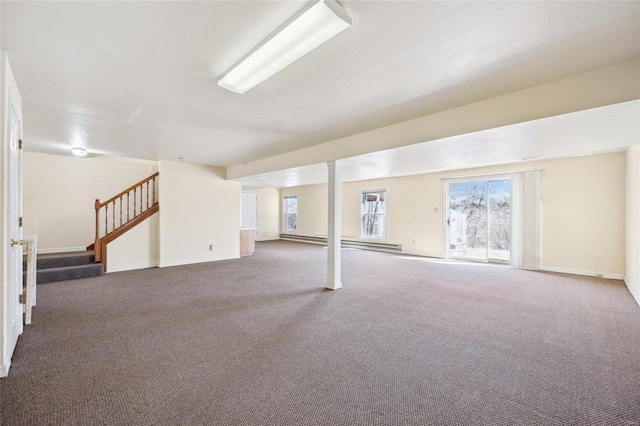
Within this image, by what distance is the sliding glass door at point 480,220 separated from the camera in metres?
6.36

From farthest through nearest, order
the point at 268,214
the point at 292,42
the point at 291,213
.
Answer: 1. the point at 291,213
2. the point at 268,214
3. the point at 292,42

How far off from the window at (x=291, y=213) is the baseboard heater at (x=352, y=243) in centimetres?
37

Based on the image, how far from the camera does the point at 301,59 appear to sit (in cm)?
203

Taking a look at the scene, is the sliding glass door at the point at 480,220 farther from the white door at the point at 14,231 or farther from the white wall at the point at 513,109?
the white door at the point at 14,231

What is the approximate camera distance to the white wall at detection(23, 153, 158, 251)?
5.75 m

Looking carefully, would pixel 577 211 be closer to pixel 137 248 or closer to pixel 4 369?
pixel 4 369

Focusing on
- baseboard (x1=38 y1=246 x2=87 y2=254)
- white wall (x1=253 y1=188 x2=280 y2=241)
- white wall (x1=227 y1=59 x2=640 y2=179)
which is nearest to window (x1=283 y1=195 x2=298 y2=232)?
white wall (x1=253 y1=188 x2=280 y2=241)

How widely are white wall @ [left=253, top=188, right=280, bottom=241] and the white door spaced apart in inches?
325

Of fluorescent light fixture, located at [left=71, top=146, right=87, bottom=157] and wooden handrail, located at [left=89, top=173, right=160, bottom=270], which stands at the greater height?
fluorescent light fixture, located at [left=71, top=146, right=87, bottom=157]

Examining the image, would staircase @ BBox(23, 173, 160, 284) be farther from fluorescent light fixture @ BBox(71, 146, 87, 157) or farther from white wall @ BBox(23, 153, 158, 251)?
fluorescent light fixture @ BBox(71, 146, 87, 157)

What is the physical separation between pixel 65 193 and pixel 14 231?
4962 millimetres

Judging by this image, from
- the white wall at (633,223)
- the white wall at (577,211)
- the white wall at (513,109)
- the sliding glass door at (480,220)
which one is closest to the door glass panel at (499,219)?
the sliding glass door at (480,220)

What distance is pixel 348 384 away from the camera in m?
1.92

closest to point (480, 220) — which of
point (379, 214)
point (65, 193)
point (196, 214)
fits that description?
point (379, 214)
